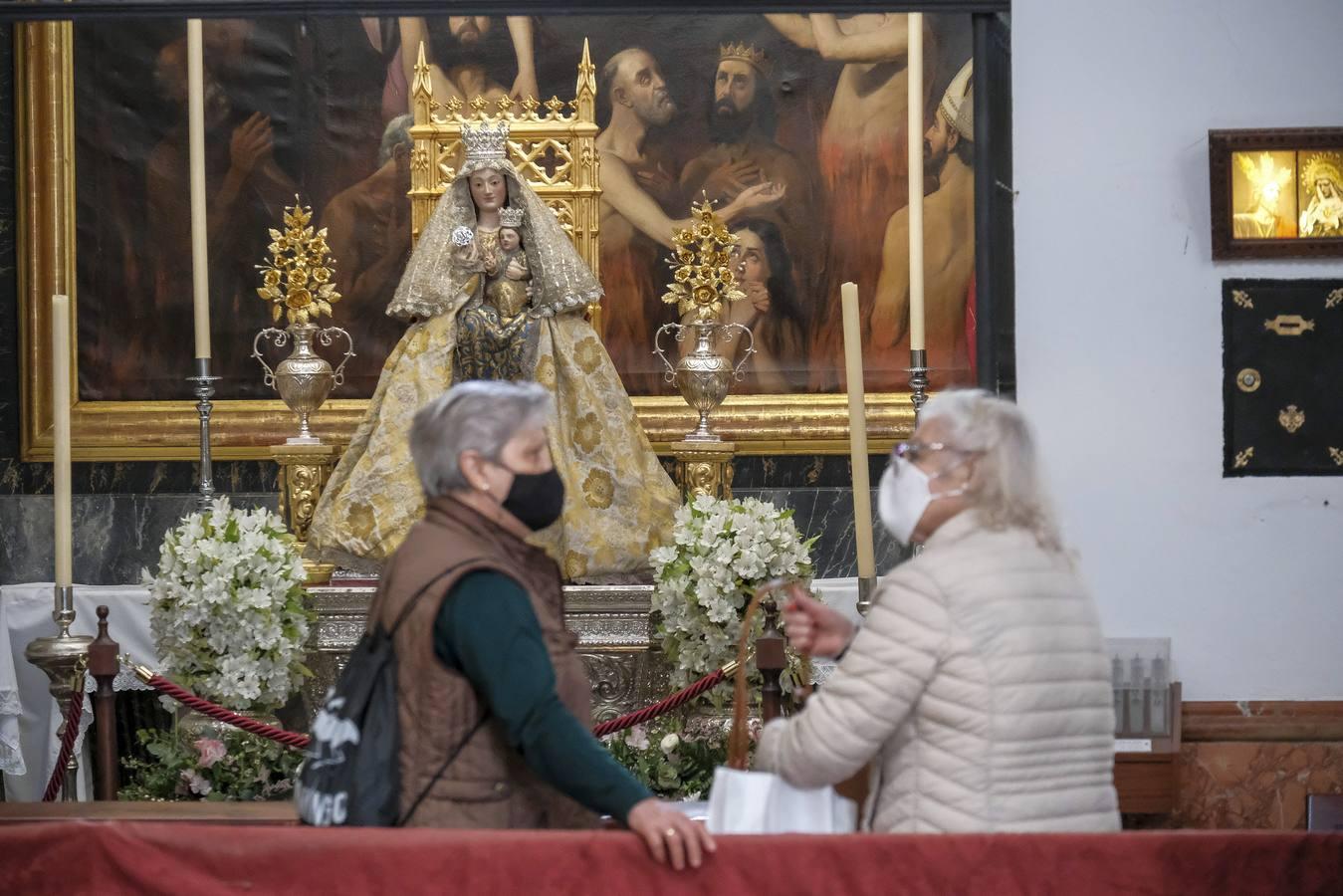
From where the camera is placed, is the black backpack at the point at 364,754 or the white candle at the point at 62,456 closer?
the black backpack at the point at 364,754

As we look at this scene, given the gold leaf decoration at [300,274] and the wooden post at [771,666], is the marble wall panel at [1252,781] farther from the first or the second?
the gold leaf decoration at [300,274]

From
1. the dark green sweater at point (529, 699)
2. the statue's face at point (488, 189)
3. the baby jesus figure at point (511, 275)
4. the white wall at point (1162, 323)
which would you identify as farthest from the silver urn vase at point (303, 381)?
the dark green sweater at point (529, 699)

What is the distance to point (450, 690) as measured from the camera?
329 centimetres

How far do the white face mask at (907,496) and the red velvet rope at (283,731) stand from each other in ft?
6.00

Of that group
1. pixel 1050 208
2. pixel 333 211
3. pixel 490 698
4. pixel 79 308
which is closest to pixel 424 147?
pixel 333 211

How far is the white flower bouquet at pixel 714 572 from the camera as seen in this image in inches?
221

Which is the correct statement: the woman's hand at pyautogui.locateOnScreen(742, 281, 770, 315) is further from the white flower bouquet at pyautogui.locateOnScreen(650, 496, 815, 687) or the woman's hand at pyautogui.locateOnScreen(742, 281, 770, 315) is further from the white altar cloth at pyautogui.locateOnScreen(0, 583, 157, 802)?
the white altar cloth at pyautogui.locateOnScreen(0, 583, 157, 802)

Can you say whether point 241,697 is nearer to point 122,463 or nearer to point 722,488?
point 722,488

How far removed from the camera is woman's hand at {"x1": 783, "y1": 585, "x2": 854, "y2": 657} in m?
3.50

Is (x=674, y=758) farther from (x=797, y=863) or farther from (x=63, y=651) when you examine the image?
(x=797, y=863)

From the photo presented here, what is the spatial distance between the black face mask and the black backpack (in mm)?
305

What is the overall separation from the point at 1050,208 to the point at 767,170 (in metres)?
3.74

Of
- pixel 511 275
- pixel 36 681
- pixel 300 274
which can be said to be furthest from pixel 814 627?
pixel 36 681

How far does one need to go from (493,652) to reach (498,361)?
327cm
